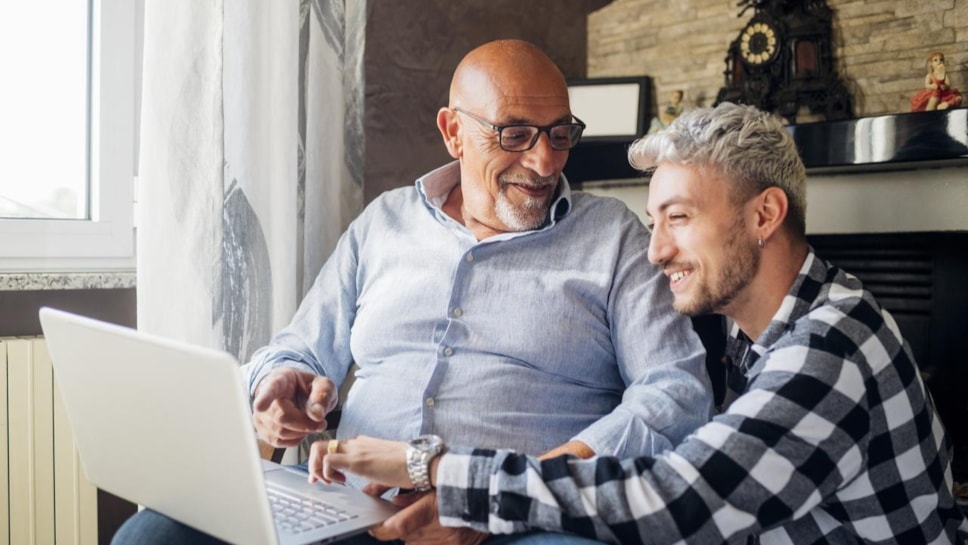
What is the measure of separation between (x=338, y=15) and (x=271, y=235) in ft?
1.69

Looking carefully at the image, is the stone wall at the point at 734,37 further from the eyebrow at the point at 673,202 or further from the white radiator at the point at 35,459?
the white radiator at the point at 35,459

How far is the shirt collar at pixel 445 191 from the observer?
5.35 ft

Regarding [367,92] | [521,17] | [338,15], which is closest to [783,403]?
[338,15]

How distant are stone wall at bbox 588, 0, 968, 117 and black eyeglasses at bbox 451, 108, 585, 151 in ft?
3.85

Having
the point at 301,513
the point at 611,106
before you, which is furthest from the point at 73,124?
the point at 611,106

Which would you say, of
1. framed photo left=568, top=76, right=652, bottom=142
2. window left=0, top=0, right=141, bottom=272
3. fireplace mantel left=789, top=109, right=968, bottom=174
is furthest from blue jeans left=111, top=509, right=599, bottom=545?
framed photo left=568, top=76, right=652, bottom=142

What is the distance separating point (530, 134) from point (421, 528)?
772 millimetres

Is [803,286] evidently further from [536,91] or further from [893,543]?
[536,91]

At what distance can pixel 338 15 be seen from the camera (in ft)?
6.34

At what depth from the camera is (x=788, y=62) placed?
8.22ft

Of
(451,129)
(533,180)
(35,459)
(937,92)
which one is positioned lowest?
(35,459)

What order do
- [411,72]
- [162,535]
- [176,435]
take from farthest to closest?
1. [411,72]
2. [162,535]
3. [176,435]

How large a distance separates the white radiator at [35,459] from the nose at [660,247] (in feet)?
4.10

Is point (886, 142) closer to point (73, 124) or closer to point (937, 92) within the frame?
point (937, 92)
